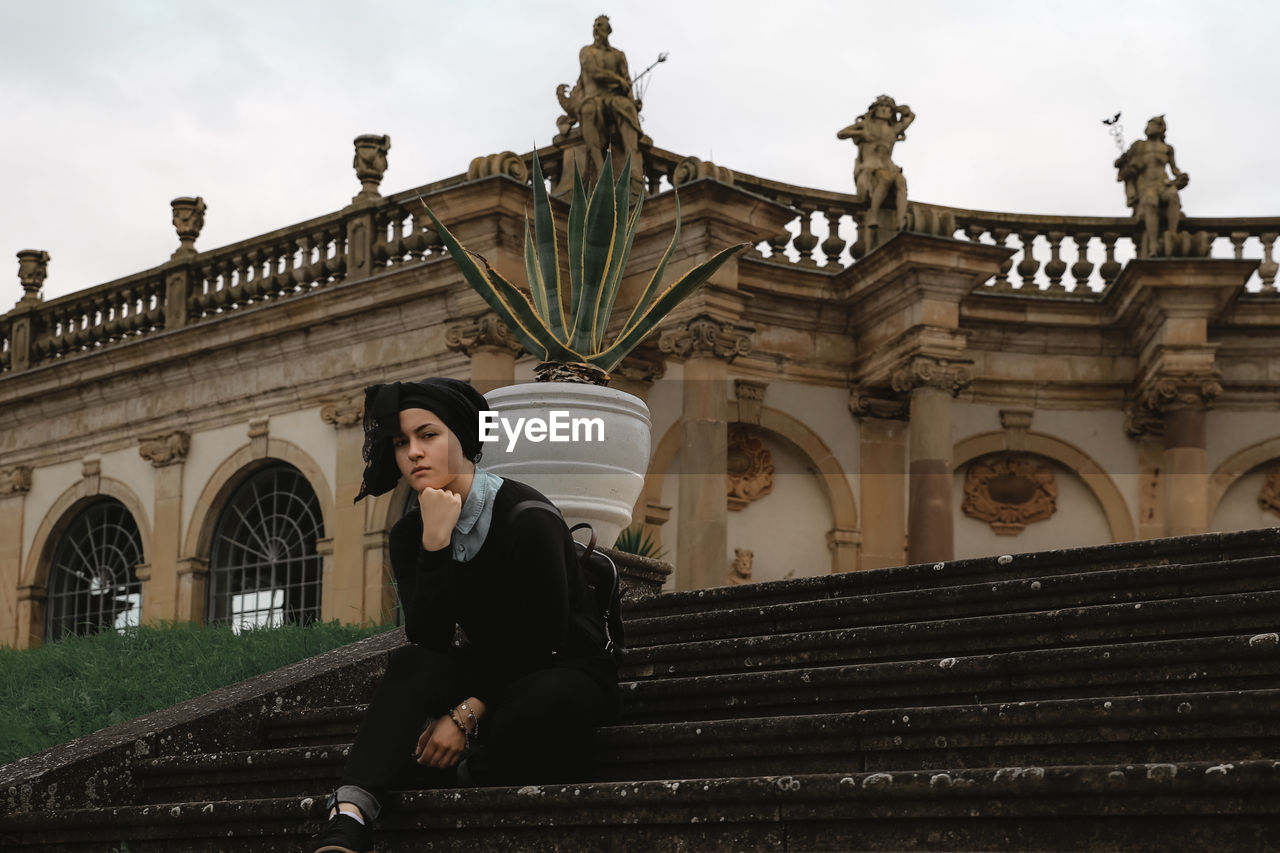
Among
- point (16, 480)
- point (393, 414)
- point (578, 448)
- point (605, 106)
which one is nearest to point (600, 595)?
point (393, 414)

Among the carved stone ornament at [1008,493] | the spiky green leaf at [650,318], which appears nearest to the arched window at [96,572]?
the carved stone ornament at [1008,493]

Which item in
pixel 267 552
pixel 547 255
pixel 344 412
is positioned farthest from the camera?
pixel 267 552

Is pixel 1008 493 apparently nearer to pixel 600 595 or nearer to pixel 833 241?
pixel 833 241

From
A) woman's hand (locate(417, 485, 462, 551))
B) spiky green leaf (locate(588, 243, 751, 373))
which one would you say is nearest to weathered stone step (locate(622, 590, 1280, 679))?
woman's hand (locate(417, 485, 462, 551))

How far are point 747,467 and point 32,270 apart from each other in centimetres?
1127

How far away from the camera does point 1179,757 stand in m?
4.11

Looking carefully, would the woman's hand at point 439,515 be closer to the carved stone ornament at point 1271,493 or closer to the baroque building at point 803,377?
the baroque building at point 803,377

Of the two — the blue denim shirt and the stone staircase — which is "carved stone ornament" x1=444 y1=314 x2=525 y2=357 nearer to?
the stone staircase

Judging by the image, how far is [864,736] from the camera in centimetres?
452

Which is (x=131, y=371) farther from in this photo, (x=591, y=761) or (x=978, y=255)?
(x=591, y=761)

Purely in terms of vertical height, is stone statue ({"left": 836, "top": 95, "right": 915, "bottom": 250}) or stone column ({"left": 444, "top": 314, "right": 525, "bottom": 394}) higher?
stone statue ({"left": 836, "top": 95, "right": 915, "bottom": 250})

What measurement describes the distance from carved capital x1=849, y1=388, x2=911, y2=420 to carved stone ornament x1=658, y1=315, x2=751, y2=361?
338 centimetres

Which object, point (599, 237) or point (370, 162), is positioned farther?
point (370, 162)

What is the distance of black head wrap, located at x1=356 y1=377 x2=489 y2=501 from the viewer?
15.2 ft
